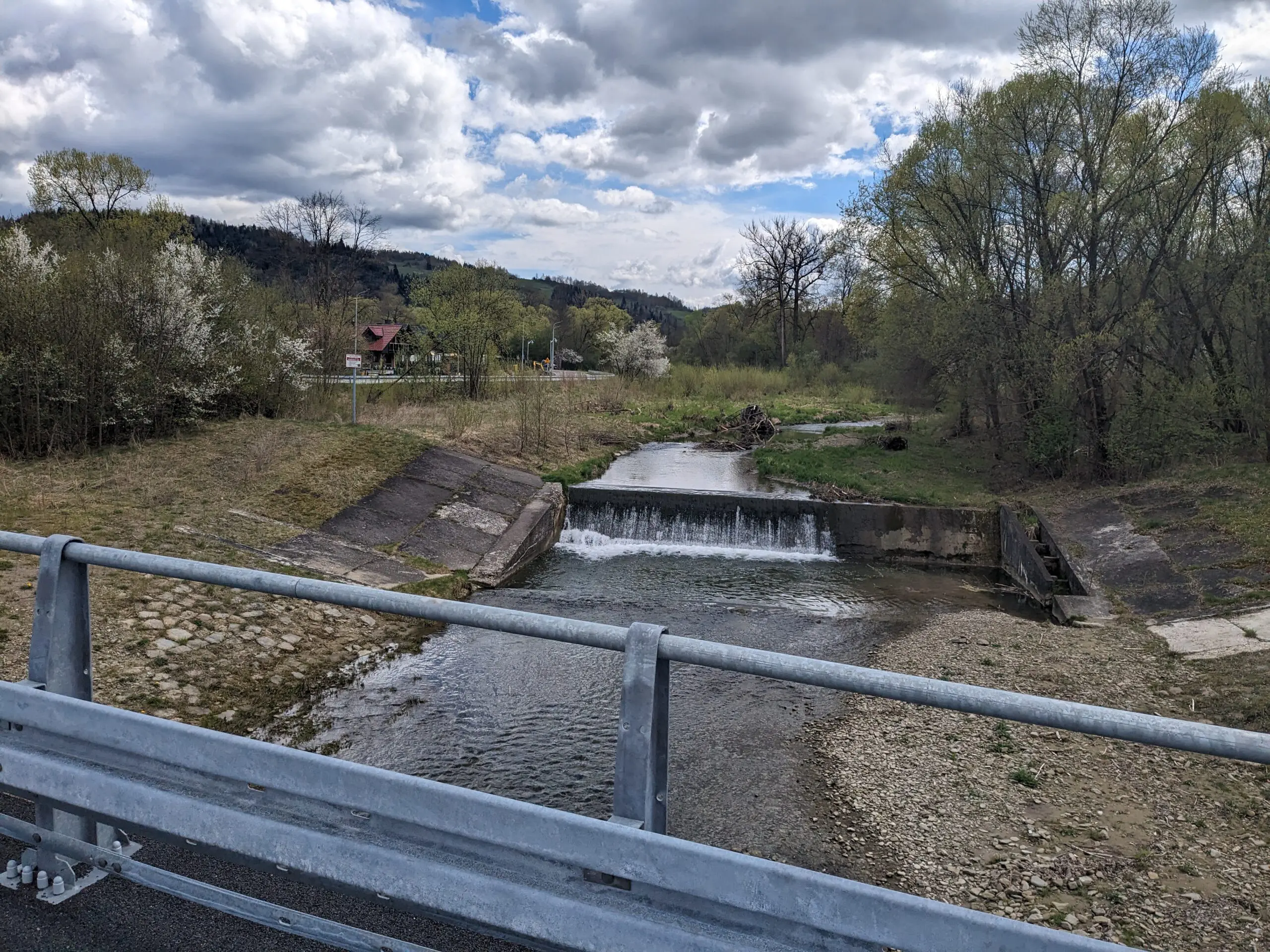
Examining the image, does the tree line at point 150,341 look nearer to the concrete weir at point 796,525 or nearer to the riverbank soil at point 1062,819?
the concrete weir at point 796,525

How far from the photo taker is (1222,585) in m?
11.3

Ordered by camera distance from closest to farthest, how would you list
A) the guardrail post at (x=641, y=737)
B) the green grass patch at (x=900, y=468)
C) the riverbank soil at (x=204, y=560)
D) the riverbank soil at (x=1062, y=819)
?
1. the guardrail post at (x=641, y=737)
2. the riverbank soil at (x=1062, y=819)
3. the riverbank soil at (x=204, y=560)
4. the green grass patch at (x=900, y=468)

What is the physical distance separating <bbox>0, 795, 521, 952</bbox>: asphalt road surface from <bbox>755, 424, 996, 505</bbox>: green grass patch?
1660 centimetres

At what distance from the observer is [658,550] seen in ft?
55.4

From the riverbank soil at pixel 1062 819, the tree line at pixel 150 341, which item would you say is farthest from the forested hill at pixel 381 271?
the riverbank soil at pixel 1062 819

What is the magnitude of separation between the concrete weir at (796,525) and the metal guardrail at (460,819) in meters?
14.9

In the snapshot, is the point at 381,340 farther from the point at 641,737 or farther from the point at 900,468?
the point at 641,737

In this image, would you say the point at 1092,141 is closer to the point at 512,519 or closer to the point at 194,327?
the point at 512,519

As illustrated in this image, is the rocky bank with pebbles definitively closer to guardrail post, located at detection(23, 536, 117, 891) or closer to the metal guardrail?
guardrail post, located at detection(23, 536, 117, 891)

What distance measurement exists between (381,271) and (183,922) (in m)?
128

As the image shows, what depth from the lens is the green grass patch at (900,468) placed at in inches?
739

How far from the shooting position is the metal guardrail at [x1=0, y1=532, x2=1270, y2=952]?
187cm

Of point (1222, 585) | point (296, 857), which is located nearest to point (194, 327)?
point (296, 857)

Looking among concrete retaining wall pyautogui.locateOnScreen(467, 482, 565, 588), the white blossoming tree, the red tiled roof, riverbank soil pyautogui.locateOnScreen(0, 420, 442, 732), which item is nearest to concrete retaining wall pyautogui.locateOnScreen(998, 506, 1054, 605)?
concrete retaining wall pyautogui.locateOnScreen(467, 482, 565, 588)
